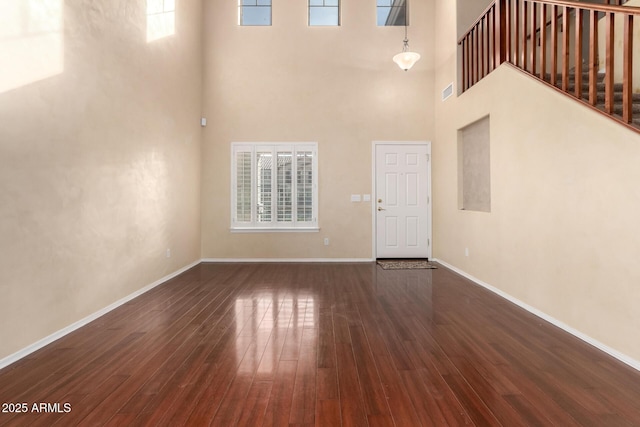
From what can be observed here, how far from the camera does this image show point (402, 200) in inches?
237

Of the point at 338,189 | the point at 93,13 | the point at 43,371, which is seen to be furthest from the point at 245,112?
the point at 43,371

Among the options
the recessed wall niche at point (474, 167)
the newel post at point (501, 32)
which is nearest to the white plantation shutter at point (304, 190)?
the recessed wall niche at point (474, 167)

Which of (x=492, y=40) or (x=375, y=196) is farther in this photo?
(x=375, y=196)

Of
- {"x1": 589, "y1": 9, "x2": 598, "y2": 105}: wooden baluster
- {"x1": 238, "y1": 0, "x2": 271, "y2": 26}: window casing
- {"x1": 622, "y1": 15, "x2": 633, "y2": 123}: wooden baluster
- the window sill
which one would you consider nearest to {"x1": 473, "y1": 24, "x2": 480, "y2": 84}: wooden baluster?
{"x1": 589, "y1": 9, "x2": 598, "y2": 105}: wooden baluster

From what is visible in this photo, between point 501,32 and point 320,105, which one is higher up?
point 501,32

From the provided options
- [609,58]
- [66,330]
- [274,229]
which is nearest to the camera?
[609,58]

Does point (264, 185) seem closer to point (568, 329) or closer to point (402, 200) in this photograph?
point (402, 200)

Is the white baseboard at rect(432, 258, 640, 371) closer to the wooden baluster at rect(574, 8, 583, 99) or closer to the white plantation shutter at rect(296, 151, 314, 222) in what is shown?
the wooden baluster at rect(574, 8, 583, 99)

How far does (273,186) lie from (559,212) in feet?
14.4

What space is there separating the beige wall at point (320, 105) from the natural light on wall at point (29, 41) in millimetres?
3345

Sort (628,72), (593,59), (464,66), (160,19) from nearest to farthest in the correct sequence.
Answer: (628,72), (593,59), (160,19), (464,66)

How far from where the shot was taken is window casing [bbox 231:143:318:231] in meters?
6.01

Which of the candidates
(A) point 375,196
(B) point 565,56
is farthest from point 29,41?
(A) point 375,196

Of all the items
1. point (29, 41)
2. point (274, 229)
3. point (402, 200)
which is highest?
point (29, 41)
